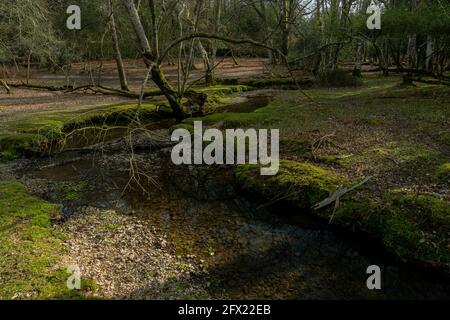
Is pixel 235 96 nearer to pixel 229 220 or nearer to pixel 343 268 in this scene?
pixel 229 220

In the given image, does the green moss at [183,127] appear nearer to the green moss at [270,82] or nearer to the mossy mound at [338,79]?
the mossy mound at [338,79]

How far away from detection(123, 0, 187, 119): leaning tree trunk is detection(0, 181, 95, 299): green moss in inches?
228

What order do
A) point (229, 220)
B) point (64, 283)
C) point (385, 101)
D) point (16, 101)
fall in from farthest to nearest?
→ point (16, 101) < point (385, 101) < point (229, 220) < point (64, 283)

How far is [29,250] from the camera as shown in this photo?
7098 mm

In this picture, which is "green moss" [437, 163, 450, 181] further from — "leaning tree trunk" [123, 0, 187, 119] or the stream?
"leaning tree trunk" [123, 0, 187, 119]

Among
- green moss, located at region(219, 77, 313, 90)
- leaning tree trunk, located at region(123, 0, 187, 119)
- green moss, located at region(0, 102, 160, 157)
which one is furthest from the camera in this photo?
green moss, located at region(219, 77, 313, 90)

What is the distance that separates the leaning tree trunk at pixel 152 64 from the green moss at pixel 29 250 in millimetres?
5794

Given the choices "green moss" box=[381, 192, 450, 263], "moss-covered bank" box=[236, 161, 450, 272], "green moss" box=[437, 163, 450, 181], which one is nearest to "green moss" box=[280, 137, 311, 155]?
"moss-covered bank" box=[236, 161, 450, 272]

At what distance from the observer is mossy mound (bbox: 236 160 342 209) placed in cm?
875

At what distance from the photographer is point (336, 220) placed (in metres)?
8.02

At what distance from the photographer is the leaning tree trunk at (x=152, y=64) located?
13977 millimetres
